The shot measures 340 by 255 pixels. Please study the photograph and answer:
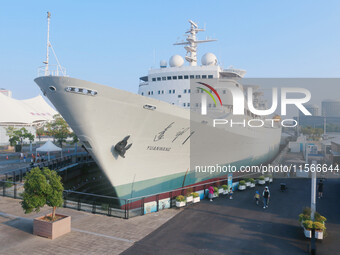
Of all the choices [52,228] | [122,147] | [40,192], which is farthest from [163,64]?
[52,228]

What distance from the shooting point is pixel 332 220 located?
10.3 metres

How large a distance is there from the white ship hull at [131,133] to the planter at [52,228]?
319 cm

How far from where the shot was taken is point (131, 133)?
1135 cm

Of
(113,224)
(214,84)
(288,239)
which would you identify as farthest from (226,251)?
(214,84)

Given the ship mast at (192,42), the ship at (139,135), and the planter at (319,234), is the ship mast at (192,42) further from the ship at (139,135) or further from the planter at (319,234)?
the planter at (319,234)

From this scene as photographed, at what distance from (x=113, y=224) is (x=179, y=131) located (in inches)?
225

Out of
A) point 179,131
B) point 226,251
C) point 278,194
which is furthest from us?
point 278,194

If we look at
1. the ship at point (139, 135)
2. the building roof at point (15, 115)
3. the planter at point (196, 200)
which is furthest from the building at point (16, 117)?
the planter at point (196, 200)

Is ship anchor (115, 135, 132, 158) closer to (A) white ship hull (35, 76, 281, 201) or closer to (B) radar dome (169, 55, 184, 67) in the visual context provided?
(A) white ship hull (35, 76, 281, 201)

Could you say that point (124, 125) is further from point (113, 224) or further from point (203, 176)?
point (203, 176)

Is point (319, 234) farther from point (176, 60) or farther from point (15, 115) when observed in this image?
point (15, 115)

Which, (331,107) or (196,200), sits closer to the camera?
(196,200)

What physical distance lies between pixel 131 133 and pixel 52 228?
4963 mm

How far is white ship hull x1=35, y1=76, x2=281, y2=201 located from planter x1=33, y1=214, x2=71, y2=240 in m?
3.19
